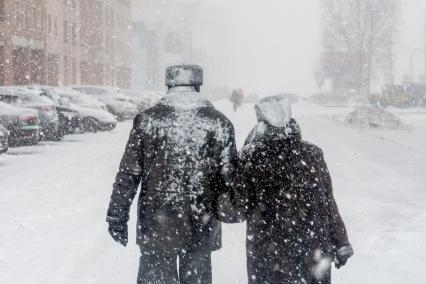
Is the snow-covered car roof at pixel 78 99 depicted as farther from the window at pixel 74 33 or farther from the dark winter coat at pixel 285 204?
the window at pixel 74 33

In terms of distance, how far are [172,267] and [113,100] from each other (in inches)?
1022

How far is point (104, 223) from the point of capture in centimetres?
759

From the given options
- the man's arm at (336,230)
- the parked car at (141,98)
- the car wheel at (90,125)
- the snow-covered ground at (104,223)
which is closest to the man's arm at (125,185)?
the man's arm at (336,230)

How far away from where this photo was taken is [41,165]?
13172 mm

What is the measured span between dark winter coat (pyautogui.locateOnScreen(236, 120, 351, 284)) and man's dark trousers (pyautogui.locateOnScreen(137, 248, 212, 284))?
1.57 ft

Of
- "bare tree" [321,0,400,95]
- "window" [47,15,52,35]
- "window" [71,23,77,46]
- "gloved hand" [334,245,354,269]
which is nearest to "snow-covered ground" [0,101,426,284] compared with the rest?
"gloved hand" [334,245,354,269]

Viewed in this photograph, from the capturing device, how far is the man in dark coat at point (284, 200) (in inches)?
123

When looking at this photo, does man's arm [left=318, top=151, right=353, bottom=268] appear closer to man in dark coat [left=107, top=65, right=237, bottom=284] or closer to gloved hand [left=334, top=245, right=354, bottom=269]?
gloved hand [left=334, top=245, right=354, bottom=269]

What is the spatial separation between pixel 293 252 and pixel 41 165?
10709 mm

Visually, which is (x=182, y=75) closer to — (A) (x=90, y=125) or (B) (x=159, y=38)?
(A) (x=90, y=125)

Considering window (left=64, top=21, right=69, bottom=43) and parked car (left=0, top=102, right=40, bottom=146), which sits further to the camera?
window (left=64, top=21, right=69, bottom=43)

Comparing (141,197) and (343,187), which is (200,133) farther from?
(343,187)

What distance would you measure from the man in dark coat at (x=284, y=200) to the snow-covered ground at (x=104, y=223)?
221 centimetres

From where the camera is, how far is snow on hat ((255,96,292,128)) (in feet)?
10.2
